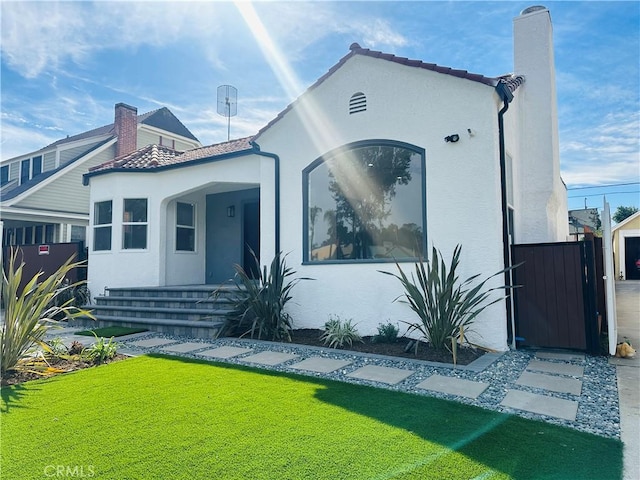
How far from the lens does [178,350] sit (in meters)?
6.36

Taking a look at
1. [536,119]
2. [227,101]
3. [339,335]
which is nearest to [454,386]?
[339,335]

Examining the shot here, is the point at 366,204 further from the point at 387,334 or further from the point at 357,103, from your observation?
the point at 387,334

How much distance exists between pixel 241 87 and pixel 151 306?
8.47 meters

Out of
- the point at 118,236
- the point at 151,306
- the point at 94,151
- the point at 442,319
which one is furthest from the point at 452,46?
the point at 94,151

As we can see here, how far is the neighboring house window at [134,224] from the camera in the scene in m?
10.5

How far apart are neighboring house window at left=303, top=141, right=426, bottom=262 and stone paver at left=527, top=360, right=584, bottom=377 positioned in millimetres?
2283

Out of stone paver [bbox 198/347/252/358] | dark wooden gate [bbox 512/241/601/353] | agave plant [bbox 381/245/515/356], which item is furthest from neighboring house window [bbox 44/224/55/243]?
dark wooden gate [bbox 512/241/601/353]

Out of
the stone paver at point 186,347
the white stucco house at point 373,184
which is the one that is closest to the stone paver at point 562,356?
the white stucco house at point 373,184

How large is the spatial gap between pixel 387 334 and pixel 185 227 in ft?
23.0

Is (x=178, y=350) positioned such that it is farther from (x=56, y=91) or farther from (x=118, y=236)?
(x=56, y=91)

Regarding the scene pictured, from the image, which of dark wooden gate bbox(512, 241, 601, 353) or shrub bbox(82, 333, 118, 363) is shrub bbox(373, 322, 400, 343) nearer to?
dark wooden gate bbox(512, 241, 601, 353)

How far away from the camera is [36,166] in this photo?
19.2 m

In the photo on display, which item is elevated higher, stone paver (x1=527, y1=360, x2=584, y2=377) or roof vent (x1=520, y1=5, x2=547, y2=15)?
roof vent (x1=520, y1=5, x2=547, y2=15)

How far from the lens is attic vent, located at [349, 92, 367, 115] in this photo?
7492 millimetres
